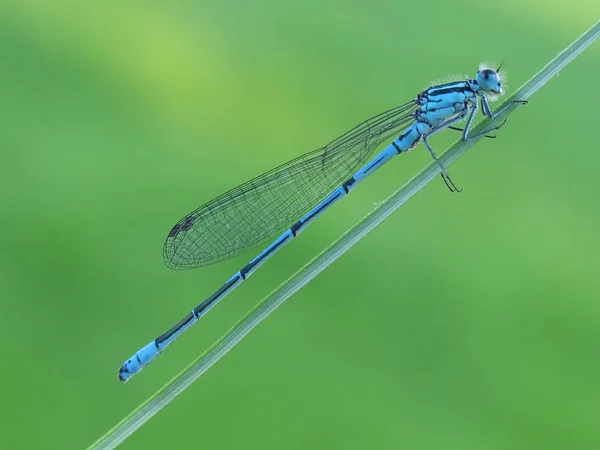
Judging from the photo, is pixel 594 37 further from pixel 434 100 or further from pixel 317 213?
pixel 317 213

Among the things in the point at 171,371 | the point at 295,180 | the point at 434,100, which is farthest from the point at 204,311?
the point at 434,100

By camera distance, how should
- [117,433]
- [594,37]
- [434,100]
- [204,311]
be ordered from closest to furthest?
1. [117,433]
2. [594,37]
3. [204,311]
4. [434,100]

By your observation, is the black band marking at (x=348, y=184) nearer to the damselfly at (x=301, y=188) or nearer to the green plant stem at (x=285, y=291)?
the damselfly at (x=301, y=188)

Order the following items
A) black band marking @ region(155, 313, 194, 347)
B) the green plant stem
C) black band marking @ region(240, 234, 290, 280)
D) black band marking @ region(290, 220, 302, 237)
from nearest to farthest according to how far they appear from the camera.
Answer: the green plant stem → black band marking @ region(155, 313, 194, 347) → black band marking @ region(240, 234, 290, 280) → black band marking @ region(290, 220, 302, 237)

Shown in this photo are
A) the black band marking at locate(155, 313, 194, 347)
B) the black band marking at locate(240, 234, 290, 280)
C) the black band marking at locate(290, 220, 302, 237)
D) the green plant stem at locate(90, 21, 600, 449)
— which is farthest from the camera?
the black band marking at locate(290, 220, 302, 237)

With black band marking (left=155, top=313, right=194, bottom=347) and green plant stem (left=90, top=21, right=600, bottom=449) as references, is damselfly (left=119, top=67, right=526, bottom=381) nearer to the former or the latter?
black band marking (left=155, top=313, right=194, bottom=347)

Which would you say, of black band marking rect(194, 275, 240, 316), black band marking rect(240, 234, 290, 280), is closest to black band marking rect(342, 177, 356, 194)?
black band marking rect(240, 234, 290, 280)
